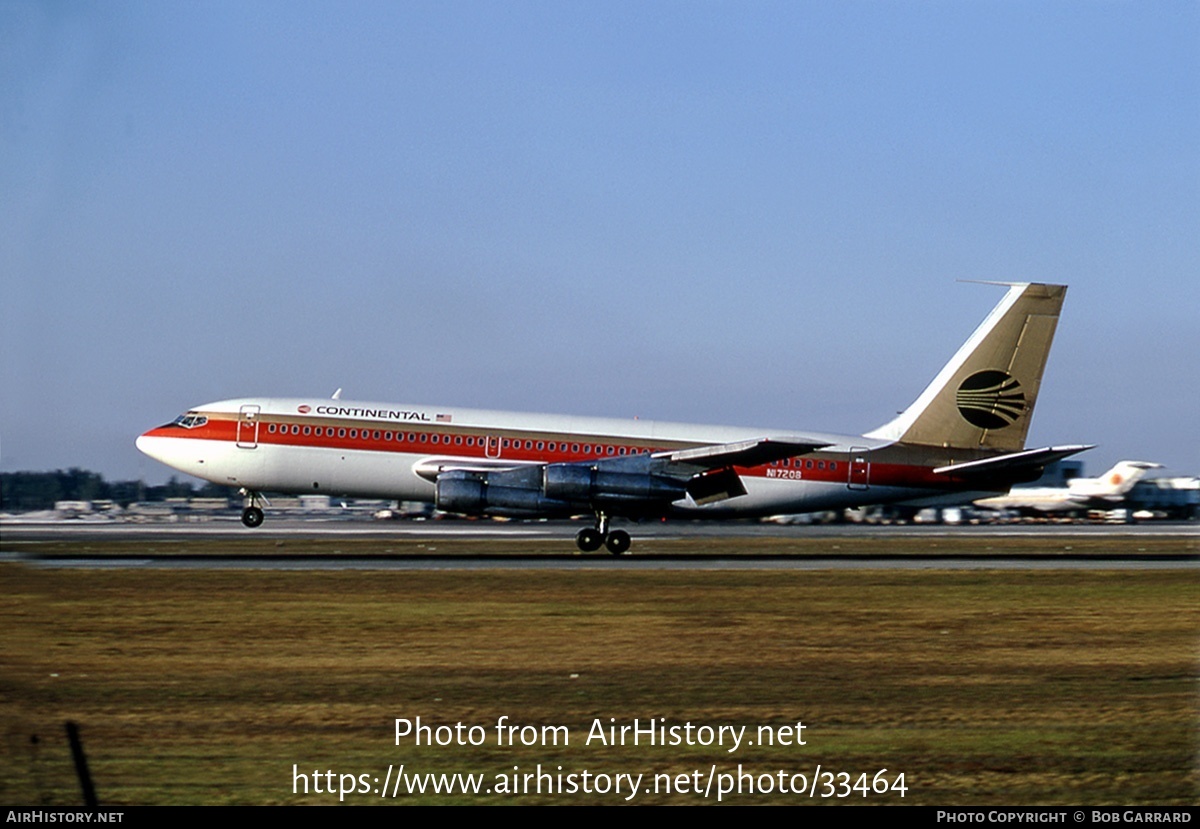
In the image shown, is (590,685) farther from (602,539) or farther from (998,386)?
(998,386)

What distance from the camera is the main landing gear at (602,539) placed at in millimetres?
38625

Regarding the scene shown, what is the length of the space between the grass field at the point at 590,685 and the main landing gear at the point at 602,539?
37.4 ft

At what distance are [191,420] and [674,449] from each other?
52.9ft

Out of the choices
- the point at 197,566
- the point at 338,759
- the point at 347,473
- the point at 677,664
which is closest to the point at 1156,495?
the point at 347,473

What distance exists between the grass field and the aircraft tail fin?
15714mm

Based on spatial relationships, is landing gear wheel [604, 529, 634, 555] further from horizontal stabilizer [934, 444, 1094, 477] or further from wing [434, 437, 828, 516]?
horizontal stabilizer [934, 444, 1094, 477]

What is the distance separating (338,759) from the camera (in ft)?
35.7

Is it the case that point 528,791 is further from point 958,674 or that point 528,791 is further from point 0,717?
point 958,674

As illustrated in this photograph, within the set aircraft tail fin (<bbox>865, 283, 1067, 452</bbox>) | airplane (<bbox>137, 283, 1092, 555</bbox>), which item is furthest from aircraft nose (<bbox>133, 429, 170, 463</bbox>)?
aircraft tail fin (<bbox>865, 283, 1067, 452</bbox>)

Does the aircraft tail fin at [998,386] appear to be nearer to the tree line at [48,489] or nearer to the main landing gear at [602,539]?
the main landing gear at [602,539]

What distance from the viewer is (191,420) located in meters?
43.5

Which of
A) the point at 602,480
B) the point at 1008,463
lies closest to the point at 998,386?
the point at 1008,463

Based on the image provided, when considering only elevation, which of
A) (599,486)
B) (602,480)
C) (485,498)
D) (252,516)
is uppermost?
(602,480)
